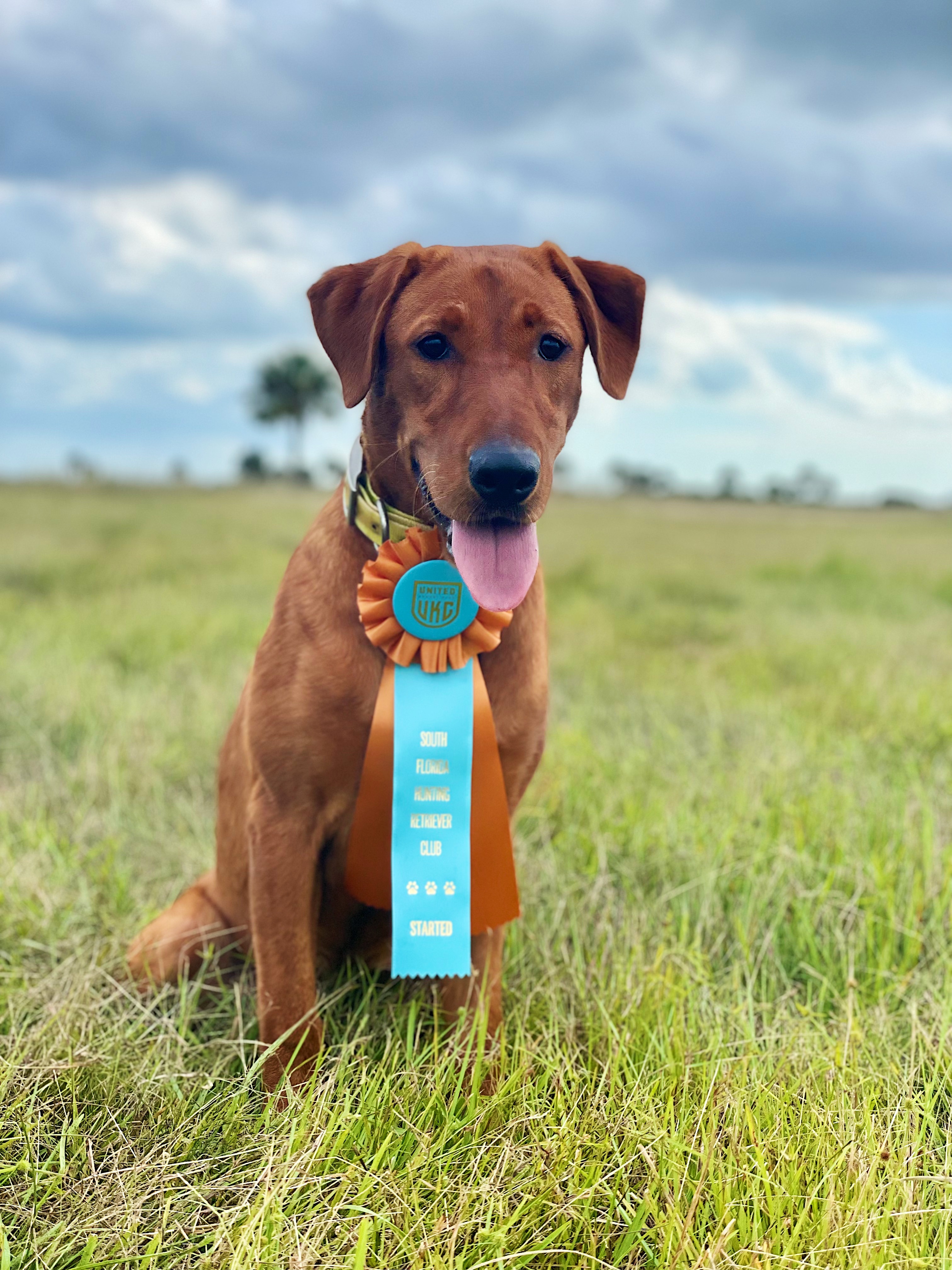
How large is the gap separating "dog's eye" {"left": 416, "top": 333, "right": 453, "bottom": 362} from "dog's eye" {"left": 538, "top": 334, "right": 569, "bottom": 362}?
9.0 inches

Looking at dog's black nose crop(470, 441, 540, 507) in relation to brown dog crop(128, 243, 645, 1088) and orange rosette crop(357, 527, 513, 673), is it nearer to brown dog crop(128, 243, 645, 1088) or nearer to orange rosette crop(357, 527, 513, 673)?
brown dog crop(128, 243, 645, 1088)

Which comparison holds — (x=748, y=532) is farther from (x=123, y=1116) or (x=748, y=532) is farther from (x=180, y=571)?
(x=123, y=1116)

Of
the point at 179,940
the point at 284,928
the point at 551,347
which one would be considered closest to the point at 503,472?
the point at 551,347

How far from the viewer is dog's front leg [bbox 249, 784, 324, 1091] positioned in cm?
238

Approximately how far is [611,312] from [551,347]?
13.5 inches

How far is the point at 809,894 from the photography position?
3.17 m

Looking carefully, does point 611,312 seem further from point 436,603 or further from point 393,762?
point 393,762

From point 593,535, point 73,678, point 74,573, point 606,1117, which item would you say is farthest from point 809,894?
point 593,535

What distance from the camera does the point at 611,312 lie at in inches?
103

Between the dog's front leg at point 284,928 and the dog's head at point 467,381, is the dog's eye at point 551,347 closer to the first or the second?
the dog's head at point 467,381

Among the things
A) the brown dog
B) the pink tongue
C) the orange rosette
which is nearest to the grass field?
the brown dog

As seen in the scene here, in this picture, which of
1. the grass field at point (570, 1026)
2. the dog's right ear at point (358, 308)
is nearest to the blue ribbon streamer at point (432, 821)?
the grass field at point (570, 1026)

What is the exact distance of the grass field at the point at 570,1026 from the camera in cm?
192

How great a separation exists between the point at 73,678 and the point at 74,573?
4823mm
